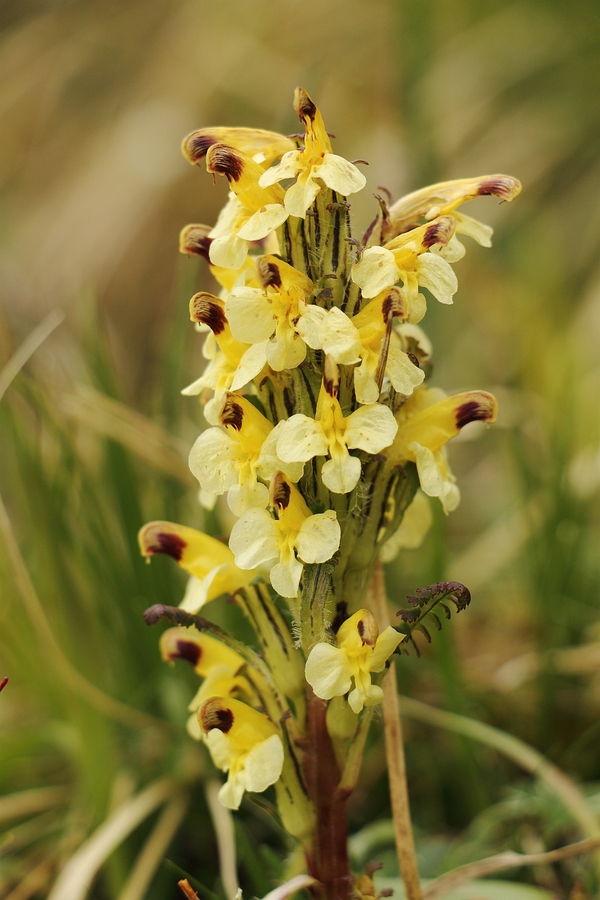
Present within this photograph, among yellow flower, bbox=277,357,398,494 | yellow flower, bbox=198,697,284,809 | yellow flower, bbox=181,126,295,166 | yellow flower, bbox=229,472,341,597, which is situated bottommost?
yellow flower, bbox=198,697,284,809

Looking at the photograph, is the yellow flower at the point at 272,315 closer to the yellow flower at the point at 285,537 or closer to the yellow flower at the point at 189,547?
the yellow flower at the point at 285,537

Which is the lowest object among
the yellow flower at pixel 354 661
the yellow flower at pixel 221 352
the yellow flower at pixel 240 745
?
the yellow flower at pixel 240 745

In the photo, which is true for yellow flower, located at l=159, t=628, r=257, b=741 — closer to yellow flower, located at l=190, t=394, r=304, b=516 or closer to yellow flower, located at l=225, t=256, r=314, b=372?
yellow flower, located at l=190, t=394, r=304, b=516

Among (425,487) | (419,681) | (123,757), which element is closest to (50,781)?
(123,757)

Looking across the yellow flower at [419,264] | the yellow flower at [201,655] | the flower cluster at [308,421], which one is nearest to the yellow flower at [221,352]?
the flower cluster at [308,421]

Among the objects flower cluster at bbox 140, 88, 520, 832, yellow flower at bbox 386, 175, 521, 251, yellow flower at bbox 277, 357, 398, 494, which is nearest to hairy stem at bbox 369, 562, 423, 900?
flower cluster at bbox 140, 88, 520, 832

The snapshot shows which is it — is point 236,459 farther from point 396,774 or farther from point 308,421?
point 396,774

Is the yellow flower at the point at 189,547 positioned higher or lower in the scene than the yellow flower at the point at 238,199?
lower

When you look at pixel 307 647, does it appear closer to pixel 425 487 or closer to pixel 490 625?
pixel 425 487
